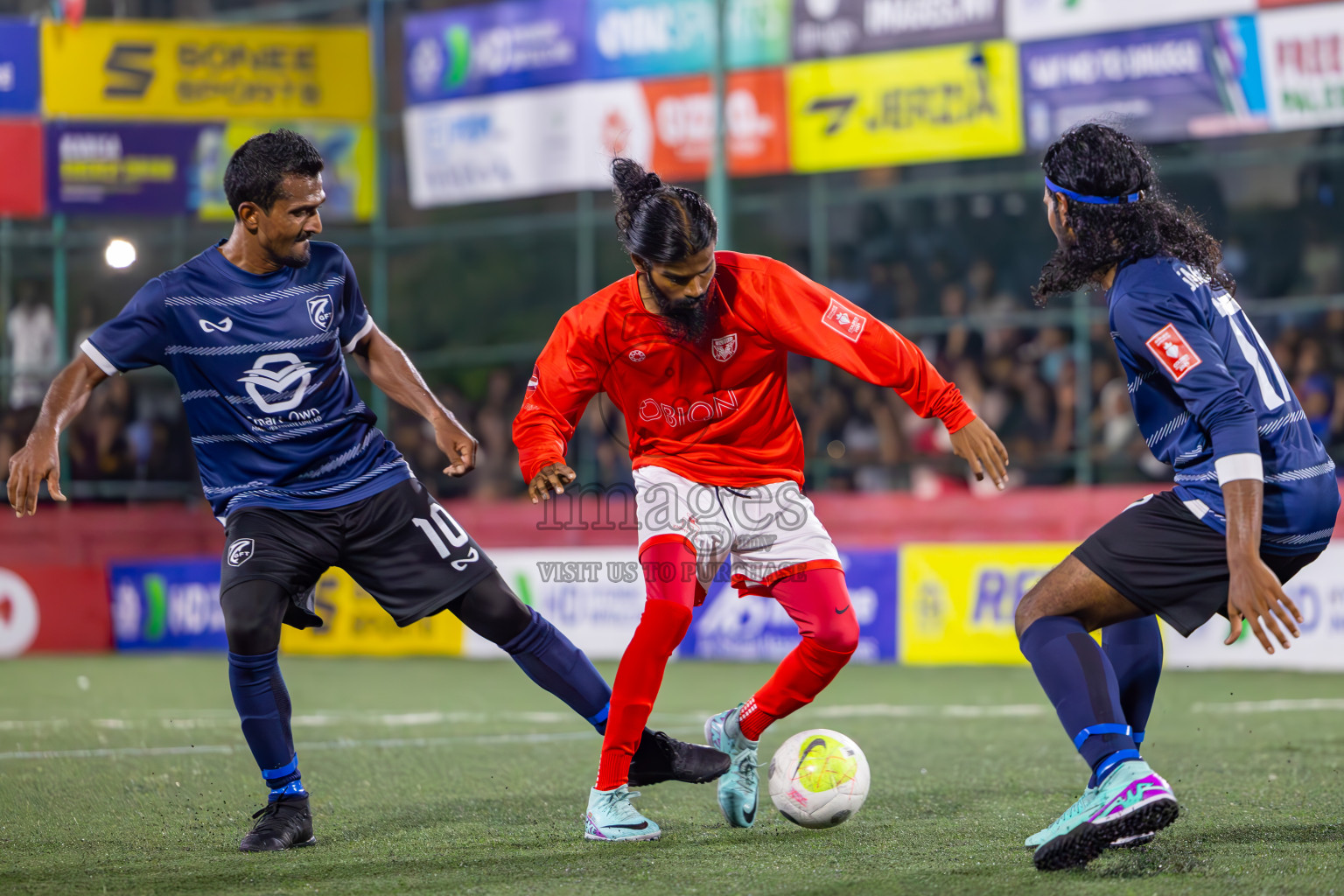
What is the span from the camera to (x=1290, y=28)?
1548cm

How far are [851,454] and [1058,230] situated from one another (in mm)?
12380

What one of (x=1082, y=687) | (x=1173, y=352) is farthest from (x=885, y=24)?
(x=1082, y=687)

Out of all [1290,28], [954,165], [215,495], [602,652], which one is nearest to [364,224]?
[954,165]

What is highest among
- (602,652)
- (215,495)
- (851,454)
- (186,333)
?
(186,333)

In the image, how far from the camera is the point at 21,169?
64.4 ft

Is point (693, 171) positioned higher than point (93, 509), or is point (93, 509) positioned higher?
point (693, 171)

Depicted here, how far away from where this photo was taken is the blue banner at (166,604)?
1584 centimetres

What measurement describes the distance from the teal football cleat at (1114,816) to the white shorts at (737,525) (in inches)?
56.7

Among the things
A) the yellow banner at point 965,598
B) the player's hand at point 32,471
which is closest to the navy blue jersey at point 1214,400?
the player's hand at point 32,471

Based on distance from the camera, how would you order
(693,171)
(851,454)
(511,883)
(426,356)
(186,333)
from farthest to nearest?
1. (426,356)
2. (693,171)
3. (851,454)
4. (186,333)
5. (511,883)

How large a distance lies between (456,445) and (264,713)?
1.07m

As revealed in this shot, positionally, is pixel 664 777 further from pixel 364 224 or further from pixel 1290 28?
pixel 364 224

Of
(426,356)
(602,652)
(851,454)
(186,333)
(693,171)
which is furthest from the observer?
(426,356)

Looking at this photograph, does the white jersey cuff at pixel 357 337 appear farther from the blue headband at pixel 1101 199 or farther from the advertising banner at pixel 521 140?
the advertising banner at pixel 521 140
